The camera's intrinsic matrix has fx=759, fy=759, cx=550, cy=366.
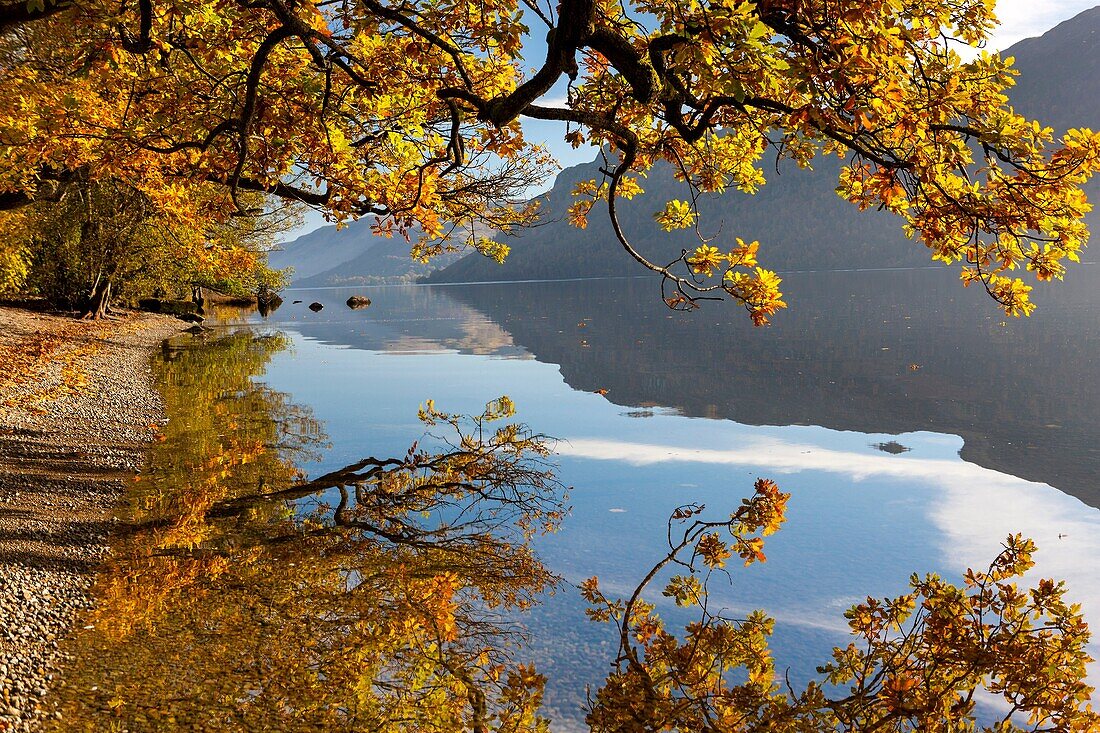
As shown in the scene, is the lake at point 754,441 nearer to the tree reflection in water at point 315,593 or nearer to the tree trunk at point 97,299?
the tree reflection in water at point 315,593

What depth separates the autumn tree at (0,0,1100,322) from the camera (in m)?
5.54

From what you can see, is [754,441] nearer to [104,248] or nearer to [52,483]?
[52,483]

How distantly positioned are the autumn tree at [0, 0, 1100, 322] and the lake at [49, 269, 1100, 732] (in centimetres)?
353

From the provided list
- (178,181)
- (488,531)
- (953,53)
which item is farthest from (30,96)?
(953,53)

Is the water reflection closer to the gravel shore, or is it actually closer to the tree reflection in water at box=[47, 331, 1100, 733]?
the tree reflection in water at box=[47, 331, 1100, 733]

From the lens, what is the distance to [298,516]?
10953 mm

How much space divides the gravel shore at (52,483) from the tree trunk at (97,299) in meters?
13.6

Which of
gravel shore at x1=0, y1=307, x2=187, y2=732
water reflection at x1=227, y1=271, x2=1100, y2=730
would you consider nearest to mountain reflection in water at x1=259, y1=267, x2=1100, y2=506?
water reflection at x1=227, y1=271, x2=1100, y2=730

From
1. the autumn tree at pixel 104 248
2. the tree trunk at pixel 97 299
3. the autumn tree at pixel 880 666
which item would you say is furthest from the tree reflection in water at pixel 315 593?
the tree trunk at pixel 97 299

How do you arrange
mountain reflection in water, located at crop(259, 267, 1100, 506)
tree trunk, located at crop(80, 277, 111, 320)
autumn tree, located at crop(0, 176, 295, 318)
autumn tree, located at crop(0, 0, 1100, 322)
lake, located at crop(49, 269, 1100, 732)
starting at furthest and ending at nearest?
tree trunk, located at crop(80, 277, 111, 320), autumn tree, located at crop(0, 176, 295, 318), mountain reflection in water, located at crop(259, 267, 1100, 506), lake, located at crop(49, 269, 1100, 732), autumn tree, located at crop(0, 0, 1100, 322)

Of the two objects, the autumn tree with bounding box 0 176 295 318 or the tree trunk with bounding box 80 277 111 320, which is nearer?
the autumn tree with bounding box 0 176 295 318

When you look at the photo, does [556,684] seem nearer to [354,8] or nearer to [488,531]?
[488,531]

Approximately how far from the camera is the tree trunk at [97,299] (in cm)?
3900

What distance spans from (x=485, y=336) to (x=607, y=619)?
3543 cm
